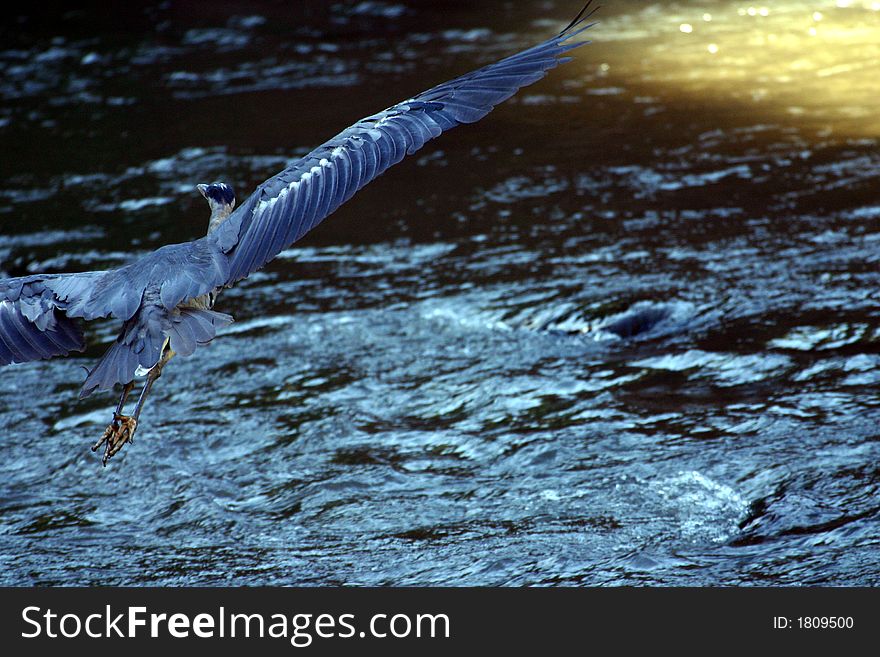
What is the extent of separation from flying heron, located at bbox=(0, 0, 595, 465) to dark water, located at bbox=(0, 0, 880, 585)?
67cm

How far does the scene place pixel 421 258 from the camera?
20.9ft

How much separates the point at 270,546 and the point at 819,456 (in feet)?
6.14

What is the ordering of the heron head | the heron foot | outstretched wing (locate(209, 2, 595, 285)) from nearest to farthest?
outstretched wing (locate(209, 2, 595, 285))
the heron foot
the heron head

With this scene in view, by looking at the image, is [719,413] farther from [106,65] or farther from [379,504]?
[106,65]

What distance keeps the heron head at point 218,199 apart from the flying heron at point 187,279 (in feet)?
1.73

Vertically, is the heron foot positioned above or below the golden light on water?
below

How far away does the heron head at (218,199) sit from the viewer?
15.3 ft

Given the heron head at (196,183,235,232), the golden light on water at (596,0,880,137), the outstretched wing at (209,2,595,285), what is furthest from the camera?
the golden light on water at (596,0,880,137)

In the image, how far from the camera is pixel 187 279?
3.89 m

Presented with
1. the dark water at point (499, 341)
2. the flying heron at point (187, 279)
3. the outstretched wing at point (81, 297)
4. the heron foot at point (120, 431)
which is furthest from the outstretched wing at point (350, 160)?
the dark water at point (499, 341)

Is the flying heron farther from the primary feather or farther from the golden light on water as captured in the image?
the golden light on water

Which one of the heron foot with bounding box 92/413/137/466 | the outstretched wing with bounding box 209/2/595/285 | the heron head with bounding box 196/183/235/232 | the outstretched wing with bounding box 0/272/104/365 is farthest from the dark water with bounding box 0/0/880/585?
the outstretched wing with bounding box 209/2/595/285

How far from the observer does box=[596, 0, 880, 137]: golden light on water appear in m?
8.11
